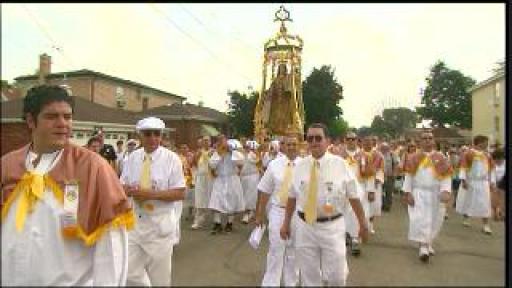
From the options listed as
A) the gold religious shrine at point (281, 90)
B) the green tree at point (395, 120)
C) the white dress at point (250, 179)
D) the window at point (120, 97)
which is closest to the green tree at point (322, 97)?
the window at point (120, 97)

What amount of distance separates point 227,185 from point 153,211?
7968 mm

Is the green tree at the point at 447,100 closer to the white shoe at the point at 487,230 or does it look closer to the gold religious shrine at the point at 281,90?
the gold religious shrine at the point at 281,90

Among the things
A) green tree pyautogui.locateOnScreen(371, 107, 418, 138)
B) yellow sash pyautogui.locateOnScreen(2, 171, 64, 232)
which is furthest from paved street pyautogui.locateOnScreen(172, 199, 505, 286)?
green tree pyautogui.locateOnScreen(371, 107, 418, 138)

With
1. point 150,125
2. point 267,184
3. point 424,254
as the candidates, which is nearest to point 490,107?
point 424,254

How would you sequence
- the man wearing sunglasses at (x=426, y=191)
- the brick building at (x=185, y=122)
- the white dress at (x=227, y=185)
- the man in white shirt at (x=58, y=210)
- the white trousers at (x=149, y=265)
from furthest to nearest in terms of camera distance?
the brick building at (x=185, y=122) → the white dress at (x=227, y=185) → the man wearing sunglasses at (x=426, y=191) → the white trousers at (x=149, y=265) → the man in white shirt at (x=58, y=210)

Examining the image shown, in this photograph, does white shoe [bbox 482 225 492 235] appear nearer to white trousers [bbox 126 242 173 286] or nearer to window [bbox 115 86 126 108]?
white trousers [bbox 126 242 173 286]

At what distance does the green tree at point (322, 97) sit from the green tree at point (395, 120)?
47.1m

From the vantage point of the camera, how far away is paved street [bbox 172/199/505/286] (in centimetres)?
832

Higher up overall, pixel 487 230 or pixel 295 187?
pixel 295 187

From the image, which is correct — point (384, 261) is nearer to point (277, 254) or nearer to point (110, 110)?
point (277, 254)

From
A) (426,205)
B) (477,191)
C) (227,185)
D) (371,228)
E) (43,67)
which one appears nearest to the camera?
(426,205)

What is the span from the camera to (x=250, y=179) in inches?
589

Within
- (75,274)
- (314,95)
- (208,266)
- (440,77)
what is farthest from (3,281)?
(440,77)

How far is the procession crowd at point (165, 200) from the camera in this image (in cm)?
289
